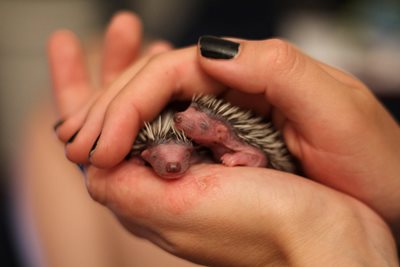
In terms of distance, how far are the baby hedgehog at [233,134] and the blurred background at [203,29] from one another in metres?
2.03

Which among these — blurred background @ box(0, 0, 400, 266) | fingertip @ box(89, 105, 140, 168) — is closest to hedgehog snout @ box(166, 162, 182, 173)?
fingertip @ box(89, 105, 140, 168)

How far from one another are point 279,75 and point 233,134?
221 mm

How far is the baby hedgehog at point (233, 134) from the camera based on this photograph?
113 cm

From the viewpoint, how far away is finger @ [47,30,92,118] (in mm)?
1481

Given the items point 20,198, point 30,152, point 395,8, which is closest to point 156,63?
point 30,152

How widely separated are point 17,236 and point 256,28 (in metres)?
1.88

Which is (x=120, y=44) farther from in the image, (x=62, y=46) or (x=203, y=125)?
(x=203, y=125)

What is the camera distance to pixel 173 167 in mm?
1017

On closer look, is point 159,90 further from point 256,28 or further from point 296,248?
point 256,28

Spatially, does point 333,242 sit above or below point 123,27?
below

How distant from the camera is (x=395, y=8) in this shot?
3.72 meters

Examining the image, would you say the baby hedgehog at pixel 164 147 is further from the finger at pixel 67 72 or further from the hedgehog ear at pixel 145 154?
the finger at pixel 67 72

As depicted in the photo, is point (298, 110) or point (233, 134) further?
point (233, 134)

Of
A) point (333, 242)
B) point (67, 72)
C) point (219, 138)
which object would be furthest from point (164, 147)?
point (67, 72)
